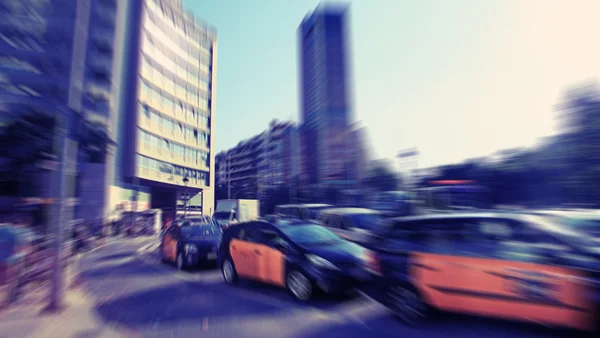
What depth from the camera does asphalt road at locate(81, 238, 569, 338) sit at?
4441 millimetres

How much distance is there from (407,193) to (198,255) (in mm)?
17729

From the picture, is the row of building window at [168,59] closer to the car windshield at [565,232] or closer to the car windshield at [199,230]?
the car windshield at [199,230]

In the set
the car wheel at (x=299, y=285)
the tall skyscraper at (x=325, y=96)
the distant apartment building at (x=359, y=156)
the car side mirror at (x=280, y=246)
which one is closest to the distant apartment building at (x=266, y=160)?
the tall skyscraper at (x=325, y=96)

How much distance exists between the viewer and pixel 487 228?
4191mm

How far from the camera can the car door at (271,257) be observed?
20.6ft

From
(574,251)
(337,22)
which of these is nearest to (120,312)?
(574,251)

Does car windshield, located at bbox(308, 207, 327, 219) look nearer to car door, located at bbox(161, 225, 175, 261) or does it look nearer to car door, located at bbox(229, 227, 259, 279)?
car door, located at bbox(161, 225, 175, 261)

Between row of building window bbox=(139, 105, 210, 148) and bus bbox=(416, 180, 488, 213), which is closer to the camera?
bus bbox=(416, 180, 488, 213)

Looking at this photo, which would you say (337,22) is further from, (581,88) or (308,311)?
(308,311)

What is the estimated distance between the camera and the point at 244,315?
5273 millimetres

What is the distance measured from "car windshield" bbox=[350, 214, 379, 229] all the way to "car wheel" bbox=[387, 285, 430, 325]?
20.7 ft

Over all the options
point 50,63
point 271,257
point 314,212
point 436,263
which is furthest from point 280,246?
point 314,212

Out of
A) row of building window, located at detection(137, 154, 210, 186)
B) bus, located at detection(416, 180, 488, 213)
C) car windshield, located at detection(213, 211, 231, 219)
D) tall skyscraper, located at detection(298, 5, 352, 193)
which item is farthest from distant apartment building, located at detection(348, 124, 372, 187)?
car windshield, located at detection(213, 211, 231, 219)

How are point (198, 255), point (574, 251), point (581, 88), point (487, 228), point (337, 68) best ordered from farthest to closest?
point (337, 68)
point (581, 88)
point (198, 255)
point (487, 228)
point (574, 251)
